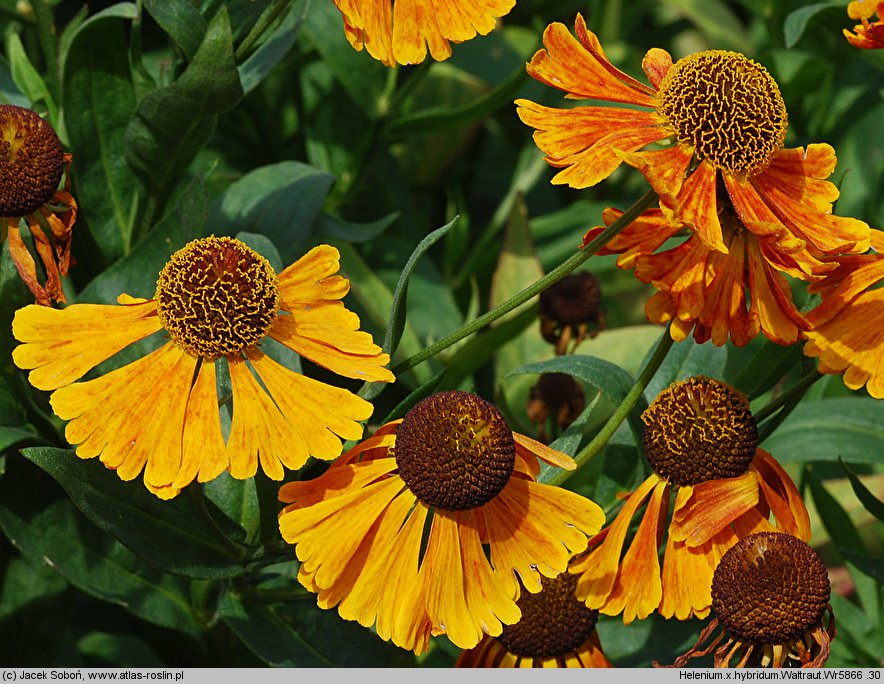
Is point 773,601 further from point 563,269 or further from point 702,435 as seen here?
point 563,269

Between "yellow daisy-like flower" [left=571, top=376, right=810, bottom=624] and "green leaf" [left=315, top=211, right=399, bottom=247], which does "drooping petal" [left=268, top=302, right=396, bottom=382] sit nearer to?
"yellow daisy-like flower" [left=571, top=376, right=810, bottom=624]

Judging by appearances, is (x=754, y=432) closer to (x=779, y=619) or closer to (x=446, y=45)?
(x=779, y=619)

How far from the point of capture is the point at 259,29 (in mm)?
1034

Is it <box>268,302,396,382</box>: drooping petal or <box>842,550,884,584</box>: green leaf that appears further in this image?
<box>842,550,884,584</box>: green leaf

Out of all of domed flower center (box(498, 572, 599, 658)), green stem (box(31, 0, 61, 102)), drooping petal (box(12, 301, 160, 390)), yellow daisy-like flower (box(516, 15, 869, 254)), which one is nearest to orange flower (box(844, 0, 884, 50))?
yellow daisy-like flower (box(516, 15, 869, 254))

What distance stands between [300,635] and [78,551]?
0.22 metres

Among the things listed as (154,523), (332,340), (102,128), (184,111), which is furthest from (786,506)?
(102,128)

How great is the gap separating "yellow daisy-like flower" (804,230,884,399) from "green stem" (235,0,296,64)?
0.50m

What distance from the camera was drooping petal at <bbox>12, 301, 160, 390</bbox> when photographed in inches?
35.1

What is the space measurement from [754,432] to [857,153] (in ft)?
3.40

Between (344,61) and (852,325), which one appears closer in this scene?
(852,325)

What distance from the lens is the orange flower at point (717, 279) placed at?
0.92 meters

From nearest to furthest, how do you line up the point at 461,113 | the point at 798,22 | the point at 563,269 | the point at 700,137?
the point at 563,269 → the point at 700,137 → the point at 798,22 → the point at 461,113

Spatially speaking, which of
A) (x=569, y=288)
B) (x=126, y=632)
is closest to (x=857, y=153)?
(x=569, y=288)
